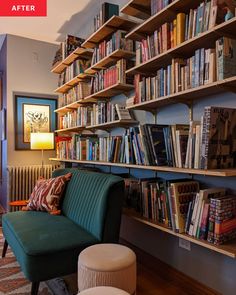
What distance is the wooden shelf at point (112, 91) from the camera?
2453 millimetres

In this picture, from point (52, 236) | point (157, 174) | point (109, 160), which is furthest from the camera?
point (109, 160)

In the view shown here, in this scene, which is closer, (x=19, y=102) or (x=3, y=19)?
(x=3, y=19)

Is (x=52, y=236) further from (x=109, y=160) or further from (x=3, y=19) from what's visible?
(x=3, y=19)

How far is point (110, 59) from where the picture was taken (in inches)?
101

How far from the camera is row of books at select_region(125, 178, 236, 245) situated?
1.51 metres

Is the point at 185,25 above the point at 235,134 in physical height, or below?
above

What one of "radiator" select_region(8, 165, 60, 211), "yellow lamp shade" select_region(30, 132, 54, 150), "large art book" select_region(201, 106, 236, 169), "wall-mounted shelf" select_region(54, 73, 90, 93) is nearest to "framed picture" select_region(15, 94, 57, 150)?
"radiator" select_region(8, 165, 60, 211)

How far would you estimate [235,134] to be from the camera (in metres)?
1.60

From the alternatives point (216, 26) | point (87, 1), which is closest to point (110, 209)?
point (216, 26)

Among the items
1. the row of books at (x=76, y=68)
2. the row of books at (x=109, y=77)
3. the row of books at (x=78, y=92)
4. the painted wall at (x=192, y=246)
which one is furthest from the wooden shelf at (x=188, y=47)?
the row of books at (x=76, y=68)

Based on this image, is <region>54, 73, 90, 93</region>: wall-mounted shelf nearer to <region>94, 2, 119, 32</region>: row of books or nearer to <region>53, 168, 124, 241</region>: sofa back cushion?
<region>94, 2, 119, 32</region>: row of books

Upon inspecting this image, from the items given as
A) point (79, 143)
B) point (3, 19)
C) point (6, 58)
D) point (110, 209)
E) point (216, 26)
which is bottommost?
point (110, 209)

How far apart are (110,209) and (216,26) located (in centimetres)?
132

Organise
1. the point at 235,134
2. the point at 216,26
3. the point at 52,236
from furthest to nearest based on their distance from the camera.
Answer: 1. the point at 52,236
2. the point at 235,134
3. the point at 216,26
